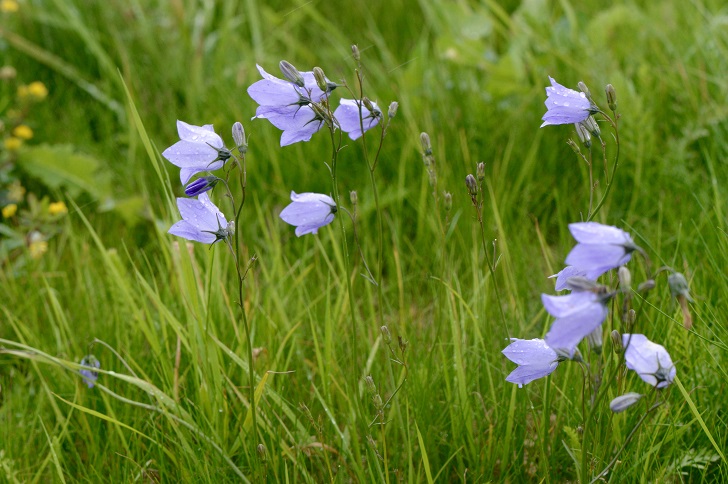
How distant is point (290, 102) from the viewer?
1.65 m

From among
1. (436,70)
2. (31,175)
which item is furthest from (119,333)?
(436,70)

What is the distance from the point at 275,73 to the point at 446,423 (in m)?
2.63

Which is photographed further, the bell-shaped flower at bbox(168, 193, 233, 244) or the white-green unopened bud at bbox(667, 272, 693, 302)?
the bell-shaped flower at bbox(168, 193, 233, 244)

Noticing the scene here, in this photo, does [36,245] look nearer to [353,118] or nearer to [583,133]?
[353,118]

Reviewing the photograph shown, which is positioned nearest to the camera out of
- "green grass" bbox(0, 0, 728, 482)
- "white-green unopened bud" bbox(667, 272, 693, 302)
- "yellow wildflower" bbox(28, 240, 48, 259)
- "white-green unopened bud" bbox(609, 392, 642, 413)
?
"white-green unopened bud" bbox(667, 272, 693, 302)

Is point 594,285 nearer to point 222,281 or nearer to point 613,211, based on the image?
point 222,281

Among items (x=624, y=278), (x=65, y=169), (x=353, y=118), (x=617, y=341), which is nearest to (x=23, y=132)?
(x=65, y=169)

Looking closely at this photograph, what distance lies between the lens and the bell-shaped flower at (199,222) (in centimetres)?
164

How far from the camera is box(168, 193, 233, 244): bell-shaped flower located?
1639 mm

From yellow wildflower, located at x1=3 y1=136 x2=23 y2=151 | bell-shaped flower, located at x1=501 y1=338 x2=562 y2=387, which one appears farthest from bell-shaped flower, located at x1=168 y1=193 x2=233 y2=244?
yellow wildflower, located at x1=3 y1=136 x2=23 y2=151

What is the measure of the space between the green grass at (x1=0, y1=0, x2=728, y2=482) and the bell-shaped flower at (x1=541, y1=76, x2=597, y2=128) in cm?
51

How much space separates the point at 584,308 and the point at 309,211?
2.39 ft

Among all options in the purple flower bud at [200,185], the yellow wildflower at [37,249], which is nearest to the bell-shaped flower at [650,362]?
the purple flower bud at [200,185]

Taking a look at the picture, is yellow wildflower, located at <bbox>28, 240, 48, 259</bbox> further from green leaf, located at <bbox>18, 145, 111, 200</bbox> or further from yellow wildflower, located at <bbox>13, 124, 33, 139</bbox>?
yellow wildflower, located at <bbox>13, 124, 33, 139</bbox>
